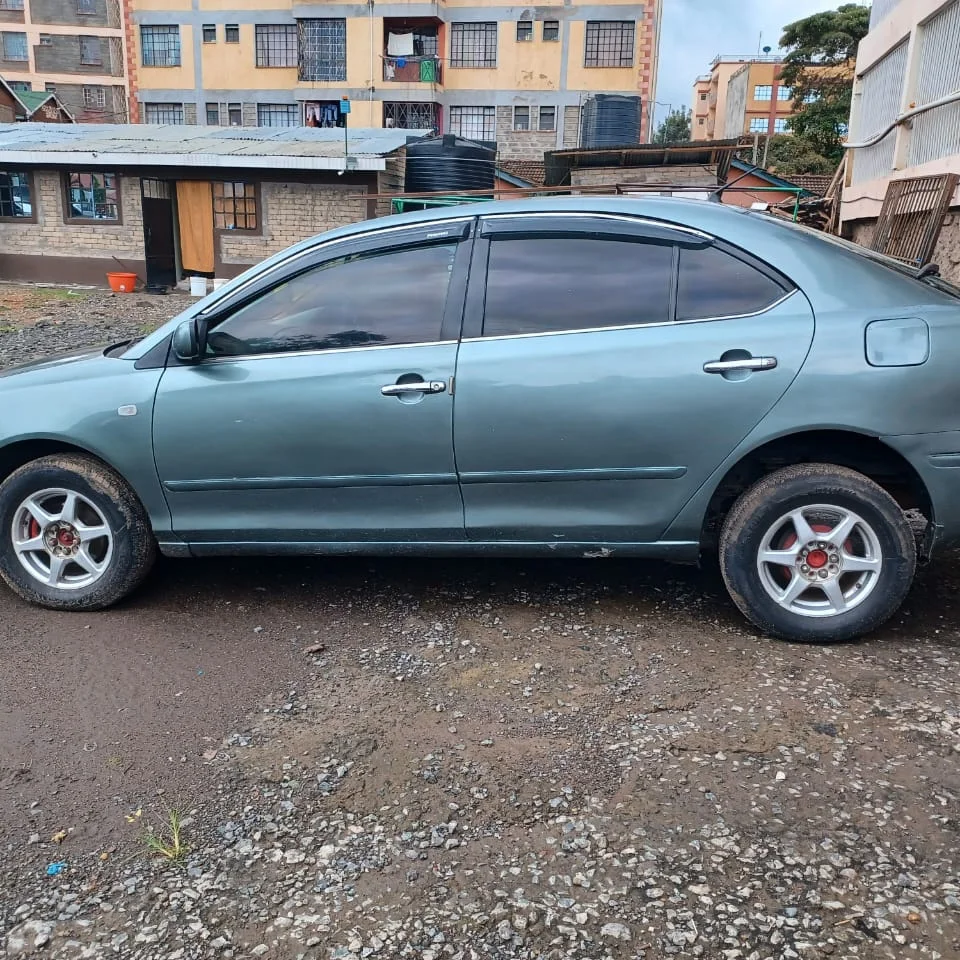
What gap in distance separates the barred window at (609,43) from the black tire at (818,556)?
4214cm

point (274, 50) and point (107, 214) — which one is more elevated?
point (274, 50)

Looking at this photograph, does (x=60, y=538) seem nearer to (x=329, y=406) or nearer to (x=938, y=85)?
(x=329, y=406)

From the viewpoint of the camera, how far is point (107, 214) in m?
22.8

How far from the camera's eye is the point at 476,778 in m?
2.81

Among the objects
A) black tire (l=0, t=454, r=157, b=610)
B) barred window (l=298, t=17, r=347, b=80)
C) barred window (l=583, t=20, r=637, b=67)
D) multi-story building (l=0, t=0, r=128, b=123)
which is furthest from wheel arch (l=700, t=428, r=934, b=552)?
multi-story building (l=0, t=0, r=128, b=123)

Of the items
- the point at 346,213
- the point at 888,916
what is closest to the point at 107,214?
the point at 346,213

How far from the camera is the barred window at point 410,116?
42.1 m

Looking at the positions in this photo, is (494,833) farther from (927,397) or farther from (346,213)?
(346,213)

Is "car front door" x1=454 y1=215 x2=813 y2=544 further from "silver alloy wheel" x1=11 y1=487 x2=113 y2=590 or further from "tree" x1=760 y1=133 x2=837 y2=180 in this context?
"tree" x1=760 y1=133 x2=837 y2=180

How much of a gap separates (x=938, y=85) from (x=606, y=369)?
304 inches

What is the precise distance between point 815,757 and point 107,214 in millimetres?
23762

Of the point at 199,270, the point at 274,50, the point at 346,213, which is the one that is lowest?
the point at 199,270

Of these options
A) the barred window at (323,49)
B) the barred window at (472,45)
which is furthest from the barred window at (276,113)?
the barred window at (472,45)

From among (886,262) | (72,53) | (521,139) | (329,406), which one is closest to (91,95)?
(72,53)
